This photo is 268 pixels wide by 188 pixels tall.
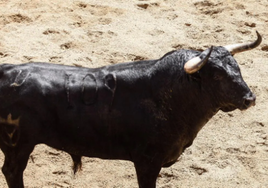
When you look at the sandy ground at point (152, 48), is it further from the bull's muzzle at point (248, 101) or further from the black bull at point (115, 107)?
the bull's muzzle at point (248, 101)

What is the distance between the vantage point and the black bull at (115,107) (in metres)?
4.46

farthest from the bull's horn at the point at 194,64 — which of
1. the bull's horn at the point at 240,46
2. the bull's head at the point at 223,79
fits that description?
the bull's horn at the point at 240,46

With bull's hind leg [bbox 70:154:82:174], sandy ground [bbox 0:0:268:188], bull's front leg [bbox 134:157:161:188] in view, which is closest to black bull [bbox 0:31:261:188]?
bull's front leg [bbox 134:157:161:188]

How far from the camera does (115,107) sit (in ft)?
14.9

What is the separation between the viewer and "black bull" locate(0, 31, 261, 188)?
4.46m

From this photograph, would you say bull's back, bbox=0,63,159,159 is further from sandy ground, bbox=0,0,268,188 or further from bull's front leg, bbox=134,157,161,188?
sandy ground, bbox=0,0,268,188

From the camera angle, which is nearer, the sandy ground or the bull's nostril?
the bull's nostril

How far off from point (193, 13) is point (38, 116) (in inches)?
184

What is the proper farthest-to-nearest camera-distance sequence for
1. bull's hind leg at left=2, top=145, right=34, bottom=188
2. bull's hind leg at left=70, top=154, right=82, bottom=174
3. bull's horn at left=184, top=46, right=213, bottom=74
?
bull's hind leg at left=70, top=154, right=82, bottom=174 → bull's hind leg at left=2, top=145, right=34, bottom=188 → bull's horn at left=184, top=46, right=213, bottom=74

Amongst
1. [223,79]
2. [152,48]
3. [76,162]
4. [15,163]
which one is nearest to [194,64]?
[223,79]

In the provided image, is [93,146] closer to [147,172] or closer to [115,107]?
[115,107]

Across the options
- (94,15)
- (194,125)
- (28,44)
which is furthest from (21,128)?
(94,15)

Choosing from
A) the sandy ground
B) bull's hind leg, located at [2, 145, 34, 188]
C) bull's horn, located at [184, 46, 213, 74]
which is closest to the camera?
bull's horn, located at [184, 46, 213, 74]

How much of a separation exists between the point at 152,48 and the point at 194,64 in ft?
11.2
